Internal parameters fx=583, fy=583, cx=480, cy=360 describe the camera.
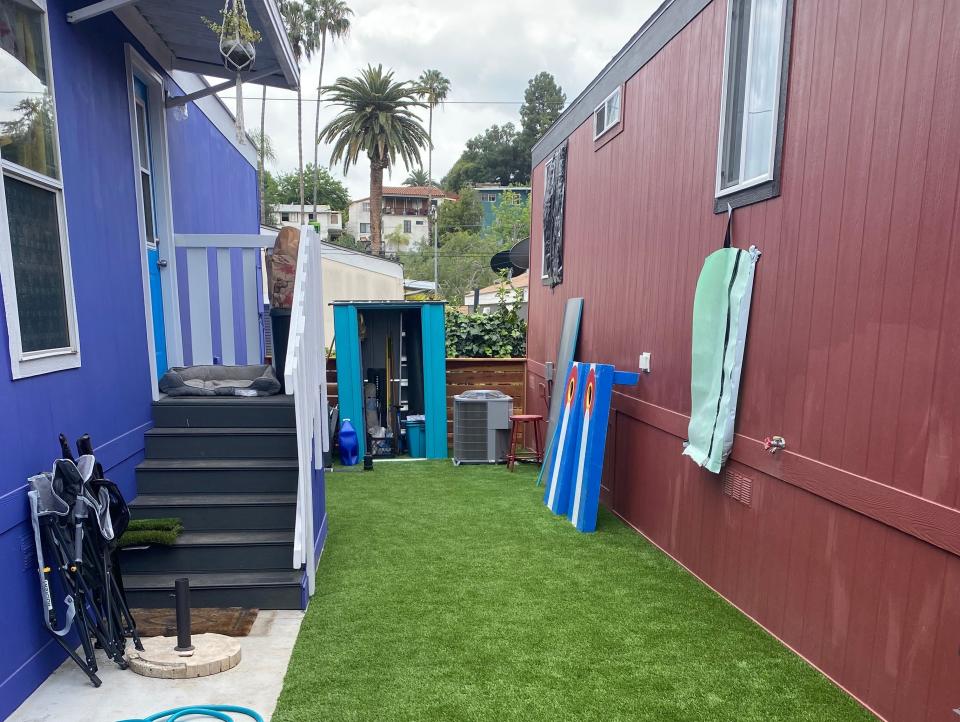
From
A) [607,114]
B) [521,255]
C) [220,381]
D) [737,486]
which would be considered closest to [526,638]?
[737,486]

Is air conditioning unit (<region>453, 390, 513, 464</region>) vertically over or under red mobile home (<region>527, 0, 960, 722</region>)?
under

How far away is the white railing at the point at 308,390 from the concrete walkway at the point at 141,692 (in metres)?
0.53

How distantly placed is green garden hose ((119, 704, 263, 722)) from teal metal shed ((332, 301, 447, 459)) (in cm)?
463

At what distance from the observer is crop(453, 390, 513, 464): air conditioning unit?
676 cm

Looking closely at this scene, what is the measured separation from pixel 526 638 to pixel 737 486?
145cm

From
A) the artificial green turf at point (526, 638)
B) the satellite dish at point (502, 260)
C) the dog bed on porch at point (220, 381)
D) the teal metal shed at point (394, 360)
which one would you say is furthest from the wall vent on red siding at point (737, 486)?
the satellite dish at point (502, 260)

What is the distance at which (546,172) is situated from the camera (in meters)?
7.34

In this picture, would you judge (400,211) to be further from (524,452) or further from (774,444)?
(774,444)

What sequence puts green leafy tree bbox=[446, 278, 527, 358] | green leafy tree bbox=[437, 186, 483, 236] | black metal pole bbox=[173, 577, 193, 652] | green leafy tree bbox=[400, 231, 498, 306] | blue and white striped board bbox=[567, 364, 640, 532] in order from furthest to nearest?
green leafy tree bbox=[437, 186, 483, 236] < green leafy tree bbox=[400, 231, 498, 306] < green leafy tree bbox=[446, 278, 527, 358] < blue and white striped board bbox=[567, 364, 640, 532] < black metal pole bbox=[173, 577, 193, 652]

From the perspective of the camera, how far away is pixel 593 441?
14.8ft

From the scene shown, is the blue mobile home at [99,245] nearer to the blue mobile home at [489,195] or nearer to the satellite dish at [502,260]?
the satellite dish at [502,260]

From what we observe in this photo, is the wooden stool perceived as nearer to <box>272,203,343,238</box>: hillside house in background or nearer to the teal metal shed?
the teal metal shed

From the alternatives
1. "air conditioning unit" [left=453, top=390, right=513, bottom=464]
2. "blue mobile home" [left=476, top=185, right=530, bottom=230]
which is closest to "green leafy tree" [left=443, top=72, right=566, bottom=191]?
"blue mobile home" [left=476, top=185, right=530, bottom=230]

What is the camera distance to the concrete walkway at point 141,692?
7.75 feet
